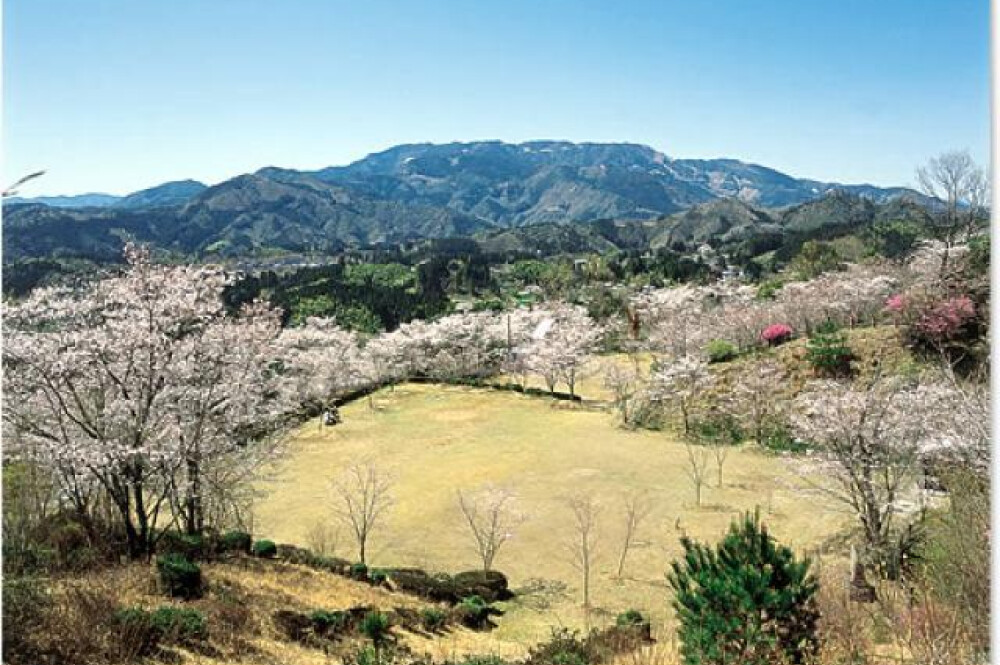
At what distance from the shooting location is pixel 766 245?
71750mm

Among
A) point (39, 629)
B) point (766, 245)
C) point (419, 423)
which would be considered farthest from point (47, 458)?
point (766, 245)

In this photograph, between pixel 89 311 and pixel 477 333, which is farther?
pixel 477 333

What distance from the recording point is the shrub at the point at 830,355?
57.2 feet

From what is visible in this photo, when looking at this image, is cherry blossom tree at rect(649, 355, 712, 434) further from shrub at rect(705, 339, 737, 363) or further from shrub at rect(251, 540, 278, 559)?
shrub at rect(251, 540, 278, 559)

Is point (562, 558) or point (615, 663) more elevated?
point (615, 663)

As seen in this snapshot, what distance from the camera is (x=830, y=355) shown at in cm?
1748

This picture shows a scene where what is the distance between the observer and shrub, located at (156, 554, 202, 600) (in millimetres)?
6262

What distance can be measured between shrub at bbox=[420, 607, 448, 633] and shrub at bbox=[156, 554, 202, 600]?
8.79ft

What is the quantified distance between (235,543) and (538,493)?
7034 millimetres

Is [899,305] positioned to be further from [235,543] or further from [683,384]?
[235,543]

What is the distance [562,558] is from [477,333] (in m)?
18.9

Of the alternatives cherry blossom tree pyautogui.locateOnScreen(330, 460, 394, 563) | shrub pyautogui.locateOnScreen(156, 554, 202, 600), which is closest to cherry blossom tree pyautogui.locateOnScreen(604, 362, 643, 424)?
cherry blossom tree pyautogui.locateOnScreen(330, 460, 394, 563)

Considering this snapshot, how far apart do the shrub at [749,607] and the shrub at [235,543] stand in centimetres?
760

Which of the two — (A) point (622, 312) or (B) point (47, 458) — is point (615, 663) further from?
(A) point (622, 312)
